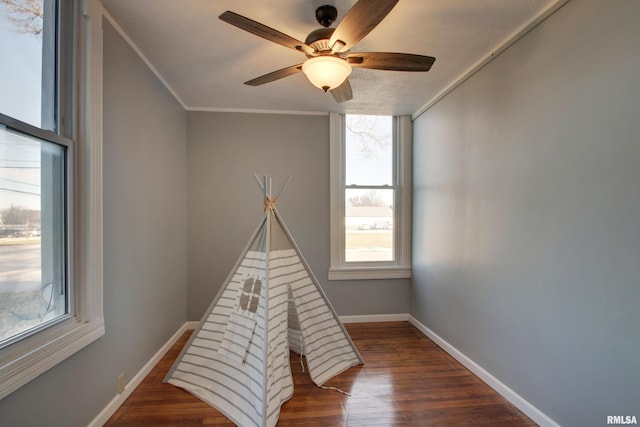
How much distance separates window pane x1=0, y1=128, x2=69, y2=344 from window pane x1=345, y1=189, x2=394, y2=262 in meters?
2.58

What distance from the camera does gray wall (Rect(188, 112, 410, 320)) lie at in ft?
10.6

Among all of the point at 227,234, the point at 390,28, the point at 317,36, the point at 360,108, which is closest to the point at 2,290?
the point at 317,36

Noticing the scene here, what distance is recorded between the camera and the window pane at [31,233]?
4.00ft

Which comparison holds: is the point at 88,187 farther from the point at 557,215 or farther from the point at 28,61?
the point at 557,215

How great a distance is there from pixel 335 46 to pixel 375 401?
7.20 feet

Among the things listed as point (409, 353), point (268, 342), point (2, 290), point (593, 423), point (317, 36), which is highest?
point (317, 36)

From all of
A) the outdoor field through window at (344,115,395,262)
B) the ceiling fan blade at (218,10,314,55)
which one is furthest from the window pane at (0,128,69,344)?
the outdoor field through window at (344,115,395,262)

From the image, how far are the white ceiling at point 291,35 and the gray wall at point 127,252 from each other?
0.73ft

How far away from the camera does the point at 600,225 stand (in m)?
1.40

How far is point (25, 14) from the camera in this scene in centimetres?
130

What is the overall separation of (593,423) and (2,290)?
272 centimetres

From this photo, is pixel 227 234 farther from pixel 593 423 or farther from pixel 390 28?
pixel 593 423

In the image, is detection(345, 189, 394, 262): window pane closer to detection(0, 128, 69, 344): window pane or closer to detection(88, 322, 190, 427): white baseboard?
detection(88, 322, 190, 427): white baseboard

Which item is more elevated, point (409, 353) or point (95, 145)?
point (95, 145)
